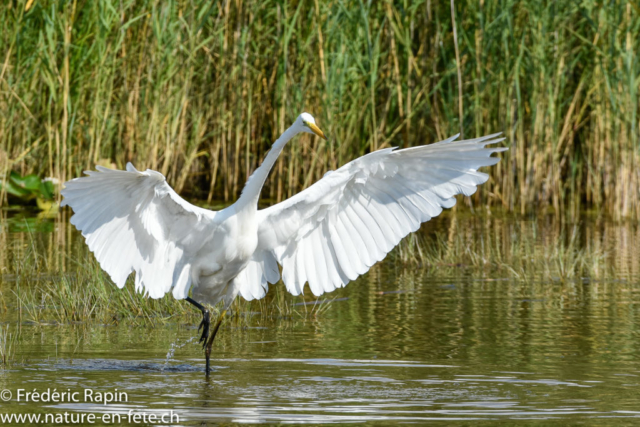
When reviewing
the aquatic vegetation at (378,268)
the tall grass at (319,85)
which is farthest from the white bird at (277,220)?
the tall grass at (319,85)

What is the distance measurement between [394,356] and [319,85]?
5986 millimetres

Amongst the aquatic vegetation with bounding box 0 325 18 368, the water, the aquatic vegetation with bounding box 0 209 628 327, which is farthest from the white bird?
the aquatic vegetation with bounding box 0 209 628 327

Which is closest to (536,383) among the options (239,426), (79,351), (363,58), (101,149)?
(239,426)

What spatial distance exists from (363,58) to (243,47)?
59.4 inches

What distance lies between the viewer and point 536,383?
487 centimetres

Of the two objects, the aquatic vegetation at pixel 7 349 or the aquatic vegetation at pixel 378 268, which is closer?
Result: the aquatic vegetation at pixel 7 349

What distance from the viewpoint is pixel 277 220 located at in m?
5.62

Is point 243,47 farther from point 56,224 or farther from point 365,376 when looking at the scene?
point 365,376

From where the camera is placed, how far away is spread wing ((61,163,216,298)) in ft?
16.5

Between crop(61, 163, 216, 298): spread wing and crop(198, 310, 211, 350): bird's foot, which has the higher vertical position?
crop(61, 163, 216, 298): spread wing

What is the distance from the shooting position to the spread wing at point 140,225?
198 inches

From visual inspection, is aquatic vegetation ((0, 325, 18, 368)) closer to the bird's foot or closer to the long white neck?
the bird's foot

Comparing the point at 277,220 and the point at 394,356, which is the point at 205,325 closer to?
the point at 277,220

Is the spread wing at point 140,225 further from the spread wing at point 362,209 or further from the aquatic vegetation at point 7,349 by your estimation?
the aquatic vegetation at point 7,349
